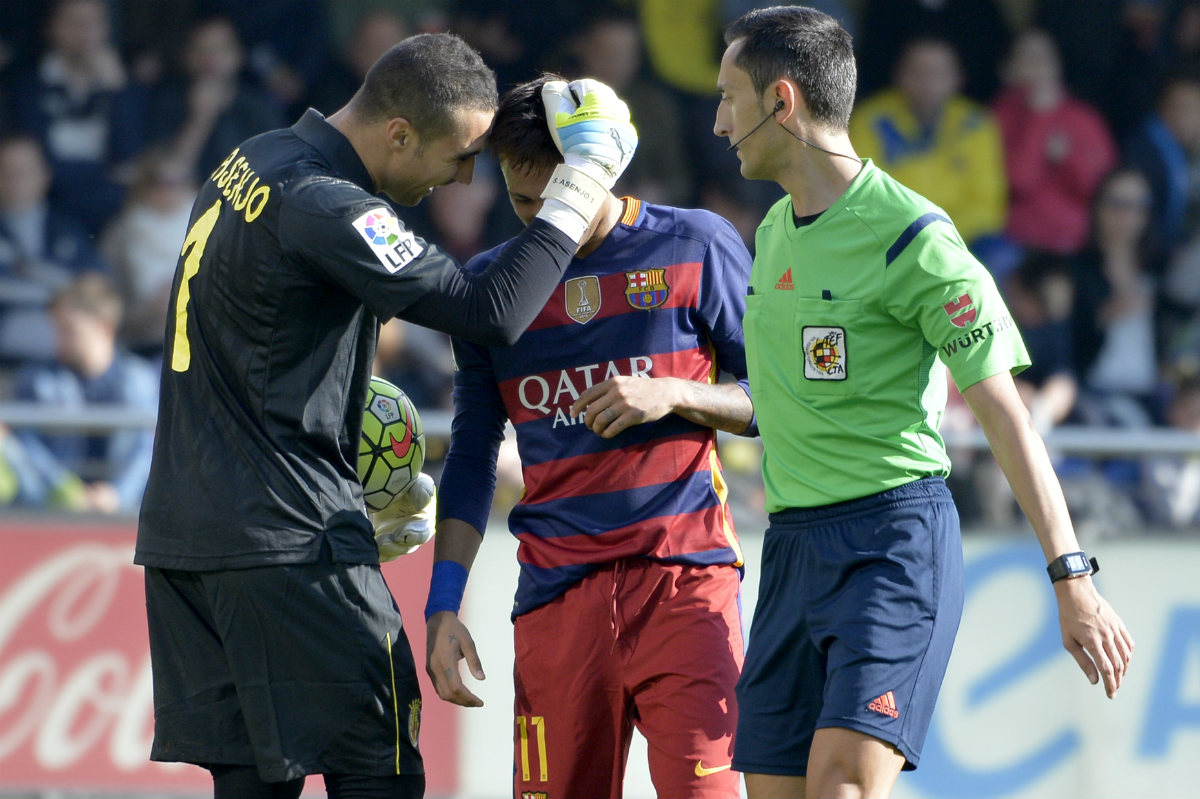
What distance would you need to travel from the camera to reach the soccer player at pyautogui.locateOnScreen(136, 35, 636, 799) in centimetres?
337

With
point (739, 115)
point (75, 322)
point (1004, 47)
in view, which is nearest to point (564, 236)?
point (739, 115)

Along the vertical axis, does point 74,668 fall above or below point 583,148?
below

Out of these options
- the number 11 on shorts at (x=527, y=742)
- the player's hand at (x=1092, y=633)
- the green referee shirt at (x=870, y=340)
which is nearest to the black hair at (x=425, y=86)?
the green referee shirt at (x=870, y=340)

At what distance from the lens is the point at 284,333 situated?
3.39 m

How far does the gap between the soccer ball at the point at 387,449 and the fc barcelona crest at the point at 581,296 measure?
1.71 ft

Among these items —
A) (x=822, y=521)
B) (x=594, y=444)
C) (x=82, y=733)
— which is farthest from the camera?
(x=82, y=733)

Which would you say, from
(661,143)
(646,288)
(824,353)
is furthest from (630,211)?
(661,143)

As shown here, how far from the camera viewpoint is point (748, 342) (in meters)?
3.67

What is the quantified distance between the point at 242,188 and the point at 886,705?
1834 mm

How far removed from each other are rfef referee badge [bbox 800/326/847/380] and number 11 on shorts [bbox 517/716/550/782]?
1.14 metres

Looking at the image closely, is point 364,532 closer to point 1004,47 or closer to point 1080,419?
point 1080,419

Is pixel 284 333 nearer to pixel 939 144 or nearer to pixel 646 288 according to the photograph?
pixel 646 288

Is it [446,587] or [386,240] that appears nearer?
[386,240]

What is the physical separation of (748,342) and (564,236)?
0.52 metres
